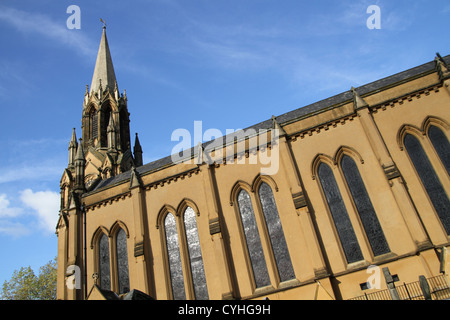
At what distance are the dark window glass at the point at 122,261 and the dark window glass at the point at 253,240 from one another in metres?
6.95

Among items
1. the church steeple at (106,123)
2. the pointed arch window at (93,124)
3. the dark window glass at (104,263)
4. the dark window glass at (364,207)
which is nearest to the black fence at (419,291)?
the dark window glass at (364,207)

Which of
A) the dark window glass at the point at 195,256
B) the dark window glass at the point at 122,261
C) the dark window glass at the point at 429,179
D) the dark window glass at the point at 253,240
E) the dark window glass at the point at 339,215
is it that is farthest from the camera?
the dark window glass at the point at 122,261

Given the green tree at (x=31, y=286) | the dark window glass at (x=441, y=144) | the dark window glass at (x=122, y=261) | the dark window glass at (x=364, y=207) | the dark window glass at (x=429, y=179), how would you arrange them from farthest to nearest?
the green tree at (x=31, y=286) < the dark window glass at (x=122, y=261) < the dark window glass at (x=441, y=144) < the dark window glass at (x=364, y=207) < the dark window glass at (x=429, y=179)

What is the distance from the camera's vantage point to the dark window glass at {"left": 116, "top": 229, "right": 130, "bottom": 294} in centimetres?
1797

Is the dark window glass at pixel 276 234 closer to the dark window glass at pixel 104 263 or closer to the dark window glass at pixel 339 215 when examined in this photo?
the dark window glass at pixel 339 215

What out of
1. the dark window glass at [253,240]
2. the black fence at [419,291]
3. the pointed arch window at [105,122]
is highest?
the pointed arch window at [105,122]

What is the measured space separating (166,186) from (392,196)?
1130 centimetres

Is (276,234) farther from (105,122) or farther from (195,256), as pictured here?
(105,122)

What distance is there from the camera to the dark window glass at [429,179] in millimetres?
14155

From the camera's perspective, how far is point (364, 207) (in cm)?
1524

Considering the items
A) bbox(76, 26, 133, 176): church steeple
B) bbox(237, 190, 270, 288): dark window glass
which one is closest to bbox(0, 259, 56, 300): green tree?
bbox(76, 26, 133, 176): church steeple

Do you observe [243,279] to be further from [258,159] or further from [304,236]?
[258,159]

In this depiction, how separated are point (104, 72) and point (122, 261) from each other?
94.8 ft
